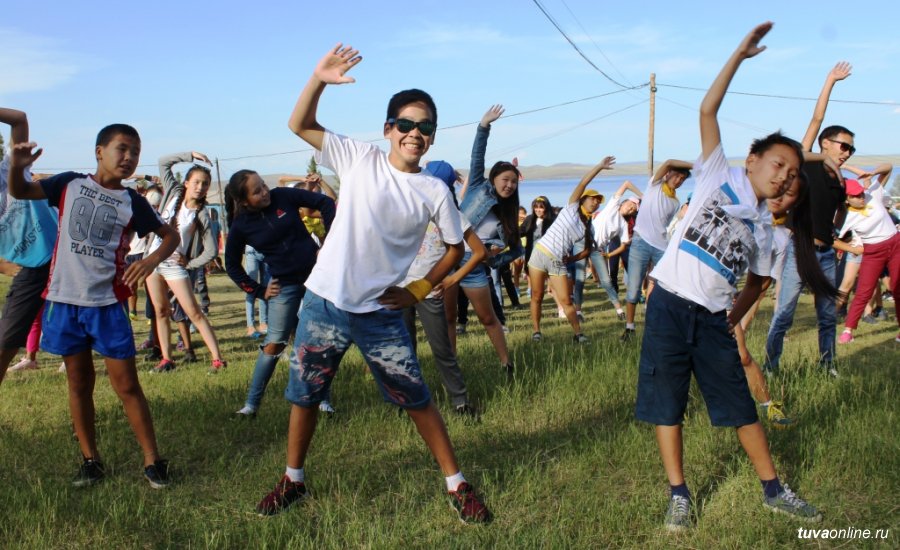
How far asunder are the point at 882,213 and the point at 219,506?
8.01 m

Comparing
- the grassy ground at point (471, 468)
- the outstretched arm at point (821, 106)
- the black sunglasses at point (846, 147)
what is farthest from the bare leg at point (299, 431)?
the black sunglasses at point (846, 147)

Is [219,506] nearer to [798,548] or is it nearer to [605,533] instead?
[605,533]

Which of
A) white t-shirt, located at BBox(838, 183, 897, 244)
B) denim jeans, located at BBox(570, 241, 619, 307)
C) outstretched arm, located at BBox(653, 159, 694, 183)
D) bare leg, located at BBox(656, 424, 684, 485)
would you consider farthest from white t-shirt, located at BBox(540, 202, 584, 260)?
bare leg, located at BBox(656, 424, 684, 485)

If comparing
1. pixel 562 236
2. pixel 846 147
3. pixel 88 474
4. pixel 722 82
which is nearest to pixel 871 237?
pixel 846 147

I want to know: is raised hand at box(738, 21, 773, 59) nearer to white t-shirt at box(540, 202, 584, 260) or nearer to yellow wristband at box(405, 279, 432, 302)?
yellow wristband at box(405, 279, 432, 302)

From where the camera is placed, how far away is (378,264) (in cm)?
385

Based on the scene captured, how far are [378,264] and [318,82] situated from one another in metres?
0.91

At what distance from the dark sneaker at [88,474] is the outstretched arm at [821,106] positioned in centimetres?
531

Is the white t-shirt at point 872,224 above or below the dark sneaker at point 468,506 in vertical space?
above

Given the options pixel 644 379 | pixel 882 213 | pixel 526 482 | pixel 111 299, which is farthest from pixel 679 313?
pixel 882 213

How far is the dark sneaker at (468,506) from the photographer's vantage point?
388 centimetres

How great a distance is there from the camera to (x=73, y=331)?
14.6 feet

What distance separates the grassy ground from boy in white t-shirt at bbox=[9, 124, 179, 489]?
415mm

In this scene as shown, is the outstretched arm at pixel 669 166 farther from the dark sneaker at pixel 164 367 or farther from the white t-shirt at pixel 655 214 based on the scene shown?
the dark sneaker at pixel 164 367
